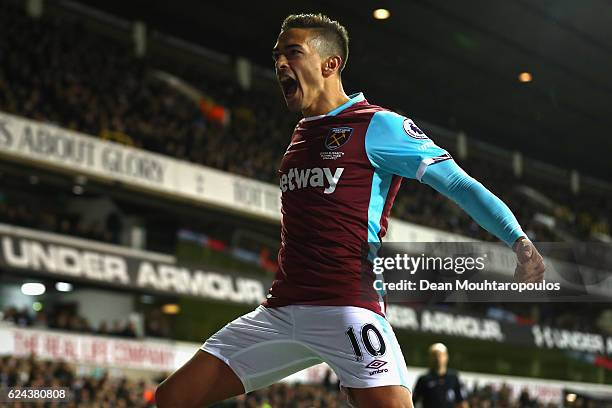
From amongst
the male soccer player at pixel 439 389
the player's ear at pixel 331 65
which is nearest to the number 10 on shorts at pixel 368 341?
the player's ear at pixel 331 65

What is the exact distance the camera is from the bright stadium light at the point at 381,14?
21406mm

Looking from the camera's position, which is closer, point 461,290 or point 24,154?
point 461,290

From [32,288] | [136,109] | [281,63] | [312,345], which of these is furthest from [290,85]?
[32,288]

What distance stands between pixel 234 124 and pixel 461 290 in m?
21.2

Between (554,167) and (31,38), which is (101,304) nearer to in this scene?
(31,38)

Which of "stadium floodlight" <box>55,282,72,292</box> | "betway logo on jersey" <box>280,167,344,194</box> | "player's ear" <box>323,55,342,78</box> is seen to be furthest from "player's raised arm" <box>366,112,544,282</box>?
"stadium floodlight" <box>55,282,72,292</box>

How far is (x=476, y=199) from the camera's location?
3227 millimetres

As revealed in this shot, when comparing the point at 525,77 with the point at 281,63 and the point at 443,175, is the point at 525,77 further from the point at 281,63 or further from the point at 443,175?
the point at 443,175

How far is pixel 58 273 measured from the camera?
733 inches

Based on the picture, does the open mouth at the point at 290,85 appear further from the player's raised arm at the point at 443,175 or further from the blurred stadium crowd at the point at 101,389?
the blurred stadium crowd at the point at 101,389

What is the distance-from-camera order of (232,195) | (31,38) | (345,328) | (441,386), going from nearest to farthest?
(345,328) < (441,386) < (31,38) < (232,195)

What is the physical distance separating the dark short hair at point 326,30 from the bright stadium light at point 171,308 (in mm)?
20506

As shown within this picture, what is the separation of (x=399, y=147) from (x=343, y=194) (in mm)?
266

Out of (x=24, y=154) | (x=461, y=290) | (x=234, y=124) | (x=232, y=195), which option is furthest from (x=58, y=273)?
(x=461, y=290)
